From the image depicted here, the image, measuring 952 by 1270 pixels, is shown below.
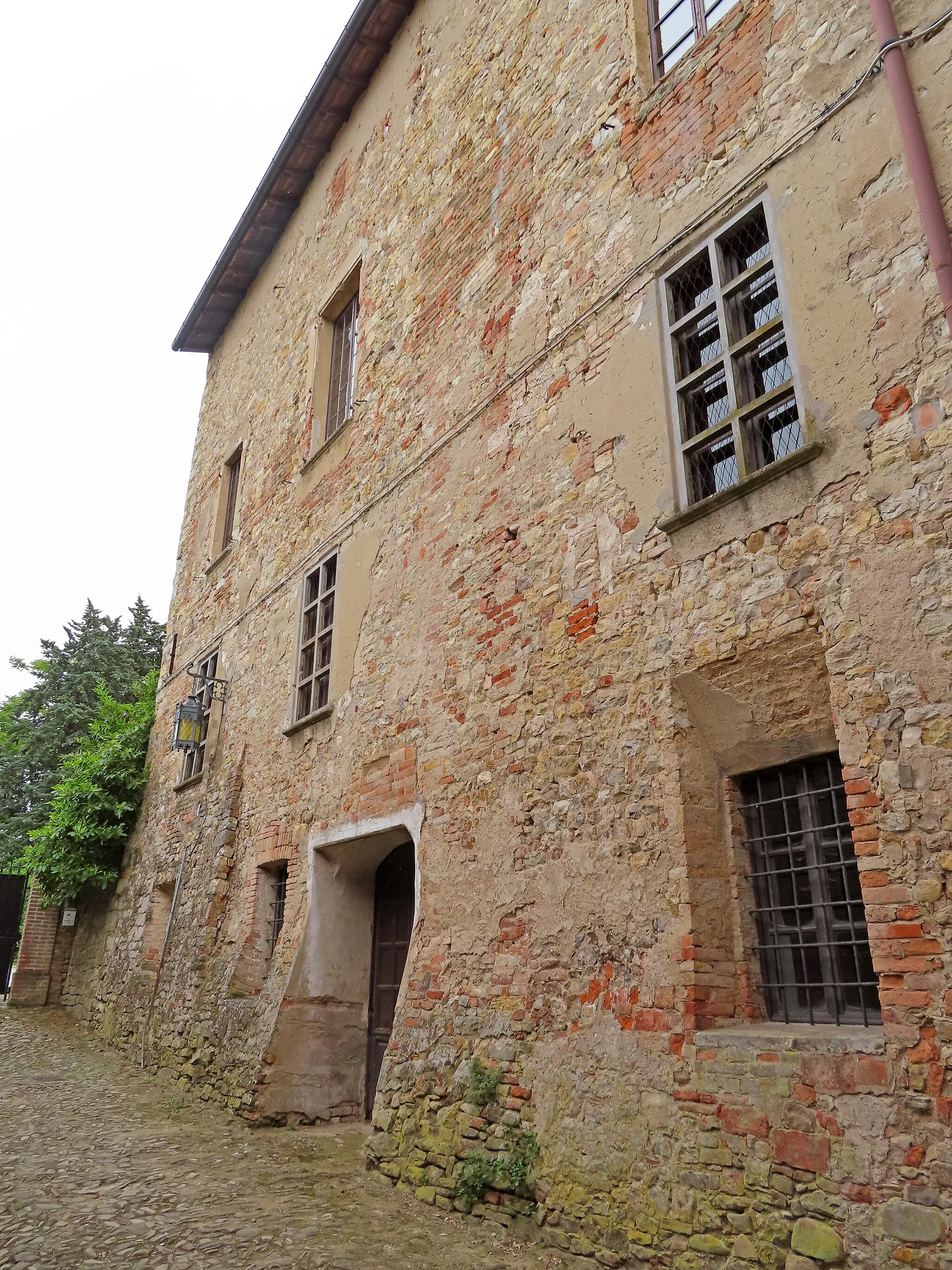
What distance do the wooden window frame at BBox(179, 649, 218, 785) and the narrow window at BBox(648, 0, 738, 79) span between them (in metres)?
7.90

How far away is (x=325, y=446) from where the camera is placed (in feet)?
30.3

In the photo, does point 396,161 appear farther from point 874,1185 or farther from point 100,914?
point 100,914

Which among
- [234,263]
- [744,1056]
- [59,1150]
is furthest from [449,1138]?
[234,263]

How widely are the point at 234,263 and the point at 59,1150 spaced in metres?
11.5

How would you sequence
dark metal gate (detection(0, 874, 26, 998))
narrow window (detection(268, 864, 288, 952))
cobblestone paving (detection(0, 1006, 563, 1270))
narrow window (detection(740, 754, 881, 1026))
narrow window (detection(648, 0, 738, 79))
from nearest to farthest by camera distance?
narrow window (detection(740, 754, 881, 1026)), cobblestone paving (detection(0, 1006, 563, 1270)), narrow window (detection(648, 0, 738, 79)), narrow window (detection(268, 864, 288, 952)), dark metal gate (detection(0, 874, 26, 998))

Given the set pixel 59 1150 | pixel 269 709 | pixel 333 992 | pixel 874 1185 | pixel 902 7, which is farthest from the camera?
pixel 269 709

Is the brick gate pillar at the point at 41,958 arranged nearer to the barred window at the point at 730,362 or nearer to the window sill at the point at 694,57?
the barred window at the point at 730,362

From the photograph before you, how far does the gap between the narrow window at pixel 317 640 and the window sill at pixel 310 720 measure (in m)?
0.09

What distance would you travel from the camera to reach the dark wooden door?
7.17m

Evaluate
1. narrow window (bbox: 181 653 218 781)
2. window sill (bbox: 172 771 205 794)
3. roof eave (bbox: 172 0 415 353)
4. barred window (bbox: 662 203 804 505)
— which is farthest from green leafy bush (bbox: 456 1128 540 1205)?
roof eave (bbox: 172 0 415 353)

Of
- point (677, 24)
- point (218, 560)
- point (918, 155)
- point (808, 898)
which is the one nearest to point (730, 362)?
point (918, 155)

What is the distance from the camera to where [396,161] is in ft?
30.1

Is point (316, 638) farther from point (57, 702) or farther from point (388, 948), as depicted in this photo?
point (57, 702)

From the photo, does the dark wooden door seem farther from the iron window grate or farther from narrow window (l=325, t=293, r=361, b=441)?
narrow window (l=325, t=293, r=361, b=441)
